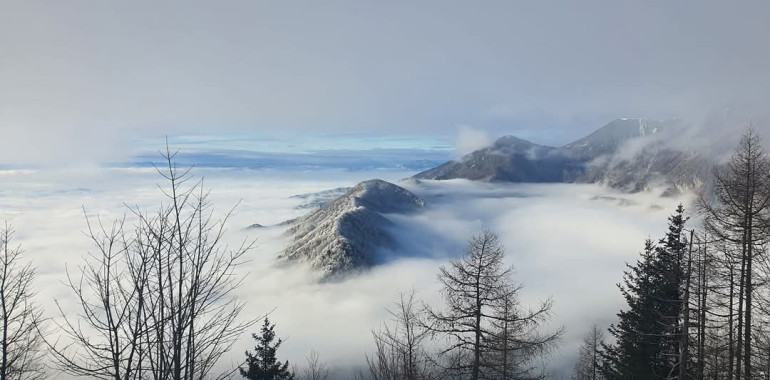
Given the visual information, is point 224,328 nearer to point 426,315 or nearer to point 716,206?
point 426,315

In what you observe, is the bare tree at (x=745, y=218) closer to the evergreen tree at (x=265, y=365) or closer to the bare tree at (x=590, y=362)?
the bare tree at (x=590, y=362)

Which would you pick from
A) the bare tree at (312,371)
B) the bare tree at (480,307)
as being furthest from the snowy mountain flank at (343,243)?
the bare tree at (480,307)

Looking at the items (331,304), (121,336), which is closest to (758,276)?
(121,336)

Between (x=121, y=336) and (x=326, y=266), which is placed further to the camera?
(x=326, y=266)

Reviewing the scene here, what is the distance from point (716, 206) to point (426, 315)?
10108 millimetres

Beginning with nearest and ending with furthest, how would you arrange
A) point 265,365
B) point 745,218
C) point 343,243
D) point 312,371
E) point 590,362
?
1. point 745,218
2. point 265,365
3. point 312,371
4. point 590,362
5. point 343,243

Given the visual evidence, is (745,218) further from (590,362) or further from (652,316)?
(590,362)

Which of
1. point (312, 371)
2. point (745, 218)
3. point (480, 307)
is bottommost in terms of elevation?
point (312, 371)

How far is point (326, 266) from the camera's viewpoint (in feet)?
510

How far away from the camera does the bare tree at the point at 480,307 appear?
15562mm

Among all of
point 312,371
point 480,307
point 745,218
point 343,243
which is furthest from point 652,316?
point 343,243

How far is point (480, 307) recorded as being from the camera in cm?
1586

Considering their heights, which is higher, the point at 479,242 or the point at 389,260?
the point at 479,242

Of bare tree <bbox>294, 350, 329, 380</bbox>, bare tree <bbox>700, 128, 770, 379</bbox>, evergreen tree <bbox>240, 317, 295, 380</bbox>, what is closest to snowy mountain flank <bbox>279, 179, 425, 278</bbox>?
bare tree <bbox>294, 350, 329, 380</bbox>
